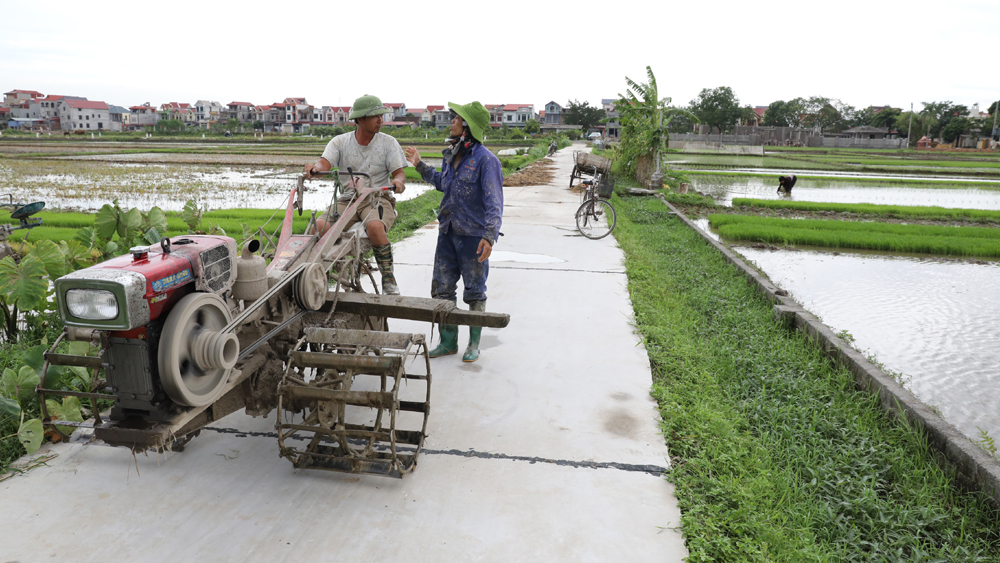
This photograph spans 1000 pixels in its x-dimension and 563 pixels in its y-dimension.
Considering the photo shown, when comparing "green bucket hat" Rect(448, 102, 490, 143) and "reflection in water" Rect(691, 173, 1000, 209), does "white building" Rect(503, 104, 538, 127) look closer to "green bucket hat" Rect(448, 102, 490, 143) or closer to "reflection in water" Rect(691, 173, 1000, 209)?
"reflection in water" Rect(691, 173, 1000, 209)

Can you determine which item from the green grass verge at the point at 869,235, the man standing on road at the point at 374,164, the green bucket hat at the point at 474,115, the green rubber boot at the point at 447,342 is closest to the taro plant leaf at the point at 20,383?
the man standing on road at the point at 374,164

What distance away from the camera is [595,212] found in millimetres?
9734

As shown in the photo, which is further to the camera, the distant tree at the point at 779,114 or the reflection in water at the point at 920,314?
the distant tree at the point at 779,114

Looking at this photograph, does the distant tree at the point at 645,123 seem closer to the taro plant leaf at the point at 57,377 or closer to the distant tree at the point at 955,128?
the taro plant leaf at the point at 57,377

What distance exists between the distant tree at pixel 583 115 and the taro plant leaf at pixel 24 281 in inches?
3366

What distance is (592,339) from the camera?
187 inches

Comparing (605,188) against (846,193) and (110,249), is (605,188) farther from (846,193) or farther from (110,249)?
(846,193)

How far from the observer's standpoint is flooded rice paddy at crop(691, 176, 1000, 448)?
13.7ft

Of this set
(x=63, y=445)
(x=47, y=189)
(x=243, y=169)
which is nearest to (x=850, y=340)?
(x=63, y=445)

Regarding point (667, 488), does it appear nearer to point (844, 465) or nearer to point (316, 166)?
point (844, 465)

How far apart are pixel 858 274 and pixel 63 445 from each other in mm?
8727

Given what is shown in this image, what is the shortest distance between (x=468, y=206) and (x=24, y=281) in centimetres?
286

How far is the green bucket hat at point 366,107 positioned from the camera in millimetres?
3986

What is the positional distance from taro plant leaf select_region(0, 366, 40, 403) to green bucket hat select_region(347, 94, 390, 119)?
7.89ft
